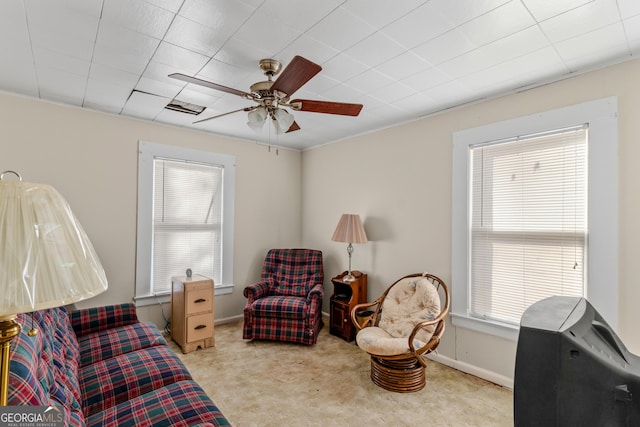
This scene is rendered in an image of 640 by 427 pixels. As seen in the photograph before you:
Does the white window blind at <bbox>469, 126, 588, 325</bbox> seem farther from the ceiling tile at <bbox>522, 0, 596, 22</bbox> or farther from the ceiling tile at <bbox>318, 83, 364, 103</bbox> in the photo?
the ceiling tile at <bbox>318, 83, 364, 103</bbox>

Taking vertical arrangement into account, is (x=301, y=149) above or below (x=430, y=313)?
above

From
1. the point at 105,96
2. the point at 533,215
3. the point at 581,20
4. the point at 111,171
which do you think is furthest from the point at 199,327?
the point at 581,20

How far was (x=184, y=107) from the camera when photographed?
10.2 ft

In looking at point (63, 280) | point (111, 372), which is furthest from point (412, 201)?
point (63, 280)

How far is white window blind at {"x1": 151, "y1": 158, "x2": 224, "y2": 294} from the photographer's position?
11.9 feet

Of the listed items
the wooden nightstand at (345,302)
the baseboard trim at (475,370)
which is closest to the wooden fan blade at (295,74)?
the wooden nightstand at (345,302)

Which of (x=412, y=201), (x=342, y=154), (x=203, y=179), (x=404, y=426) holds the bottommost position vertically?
(x=404, y=426)

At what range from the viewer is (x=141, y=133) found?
3492 mm

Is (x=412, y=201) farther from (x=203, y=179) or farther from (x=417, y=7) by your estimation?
(x=203, y=179)

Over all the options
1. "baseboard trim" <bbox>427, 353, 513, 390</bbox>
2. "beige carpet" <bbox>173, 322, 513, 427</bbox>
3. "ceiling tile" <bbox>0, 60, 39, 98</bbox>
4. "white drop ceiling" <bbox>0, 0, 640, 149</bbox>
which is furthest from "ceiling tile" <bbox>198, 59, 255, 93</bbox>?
"baseboard trim" <bbox>427, 353, 513, 390</bbox>

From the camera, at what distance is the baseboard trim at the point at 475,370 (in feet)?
8.47

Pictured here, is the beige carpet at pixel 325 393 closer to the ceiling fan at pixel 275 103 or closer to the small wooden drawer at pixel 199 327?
the small wooden drawer at pixel 199 327

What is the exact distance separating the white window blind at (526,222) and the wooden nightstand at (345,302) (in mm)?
1189

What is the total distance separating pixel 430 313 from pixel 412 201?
3.81 feet
